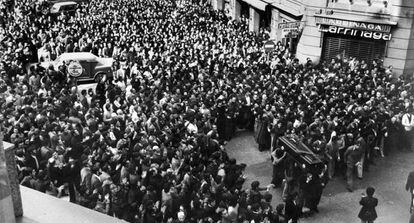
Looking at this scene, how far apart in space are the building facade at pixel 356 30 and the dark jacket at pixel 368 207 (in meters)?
11.0

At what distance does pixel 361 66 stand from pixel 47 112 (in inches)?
512

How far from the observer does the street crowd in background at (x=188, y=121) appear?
10305 millimetres

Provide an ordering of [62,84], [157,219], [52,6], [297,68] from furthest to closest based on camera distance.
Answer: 1. [52,6]
2. [297,68]
3. [62,84]
4. [157,219]

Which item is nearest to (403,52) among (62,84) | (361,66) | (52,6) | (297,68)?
(361,66)

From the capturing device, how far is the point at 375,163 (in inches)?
599

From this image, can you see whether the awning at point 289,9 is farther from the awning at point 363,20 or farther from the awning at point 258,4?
the awning at point 363,20

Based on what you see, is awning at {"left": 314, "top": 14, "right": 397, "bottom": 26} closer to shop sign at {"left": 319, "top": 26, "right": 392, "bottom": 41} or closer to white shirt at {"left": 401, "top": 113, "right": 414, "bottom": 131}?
shop sign at {"left": 319, "top": 26, "right": 392, "bottom": 41}

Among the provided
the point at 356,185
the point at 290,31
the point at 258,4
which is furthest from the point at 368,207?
the point at 258,4

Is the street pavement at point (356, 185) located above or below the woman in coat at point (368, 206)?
below

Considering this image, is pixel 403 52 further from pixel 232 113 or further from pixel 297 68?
pixel 232 113

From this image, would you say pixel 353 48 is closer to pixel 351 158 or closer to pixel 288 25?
pixel 288 25

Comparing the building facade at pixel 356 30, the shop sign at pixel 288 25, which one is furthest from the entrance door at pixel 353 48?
the shop sign at pixel 288 25

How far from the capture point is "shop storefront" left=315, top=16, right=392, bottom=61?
22.0 meters

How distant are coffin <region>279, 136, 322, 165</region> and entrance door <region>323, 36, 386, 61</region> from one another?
11712 millimetres
